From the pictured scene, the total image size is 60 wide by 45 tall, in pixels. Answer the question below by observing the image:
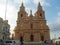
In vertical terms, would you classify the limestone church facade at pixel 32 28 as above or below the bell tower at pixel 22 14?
below

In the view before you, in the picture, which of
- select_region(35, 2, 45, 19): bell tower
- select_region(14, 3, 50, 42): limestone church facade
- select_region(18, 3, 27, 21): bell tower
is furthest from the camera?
select_region(18, 3, 27, 21): bell tower

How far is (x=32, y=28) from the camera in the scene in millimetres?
57250

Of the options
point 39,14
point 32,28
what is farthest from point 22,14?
point 32,28

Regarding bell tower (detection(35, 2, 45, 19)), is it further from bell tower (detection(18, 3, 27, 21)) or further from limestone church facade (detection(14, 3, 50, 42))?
A: bell tower (detection(18, 3, 27, 21))

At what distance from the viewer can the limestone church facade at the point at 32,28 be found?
55781 mm

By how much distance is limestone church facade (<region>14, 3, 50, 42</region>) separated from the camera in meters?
55.8

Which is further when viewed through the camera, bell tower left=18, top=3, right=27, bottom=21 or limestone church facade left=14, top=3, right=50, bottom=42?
bell tower left=18, top=3, right=27, bottom=21

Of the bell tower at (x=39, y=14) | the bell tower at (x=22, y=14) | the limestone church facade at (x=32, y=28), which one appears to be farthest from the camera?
the bell tower at (x=22, y=14)

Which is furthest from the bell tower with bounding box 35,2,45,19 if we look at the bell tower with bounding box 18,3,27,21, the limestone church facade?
the bell tower with bounding box 18,3,27,21

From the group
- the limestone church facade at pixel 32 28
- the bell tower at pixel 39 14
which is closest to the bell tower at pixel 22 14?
the limestone church facade at pixel 32 28

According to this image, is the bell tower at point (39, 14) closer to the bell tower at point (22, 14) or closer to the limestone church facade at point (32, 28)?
the limestone church facade at point (32, 28)

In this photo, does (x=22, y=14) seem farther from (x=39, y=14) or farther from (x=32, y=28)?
(x=32, y=28)

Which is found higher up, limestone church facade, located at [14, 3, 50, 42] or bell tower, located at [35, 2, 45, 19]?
bell tower, located at [35, 2, 45, 19]

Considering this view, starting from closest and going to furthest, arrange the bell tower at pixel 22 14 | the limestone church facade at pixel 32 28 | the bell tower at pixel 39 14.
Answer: the limestone church facade at pixel 32 28
the bell tower at pixel 39 14
the bell tower at pixel 22 14
